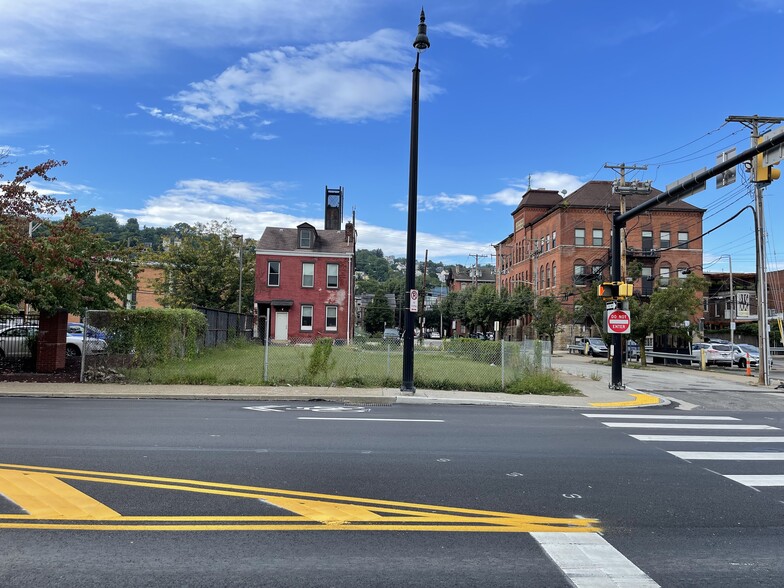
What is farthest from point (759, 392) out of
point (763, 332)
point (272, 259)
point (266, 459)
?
point (272, 259)

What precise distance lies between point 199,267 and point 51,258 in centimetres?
2812

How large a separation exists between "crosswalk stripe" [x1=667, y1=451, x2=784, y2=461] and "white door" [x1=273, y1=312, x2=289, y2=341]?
38.2 m

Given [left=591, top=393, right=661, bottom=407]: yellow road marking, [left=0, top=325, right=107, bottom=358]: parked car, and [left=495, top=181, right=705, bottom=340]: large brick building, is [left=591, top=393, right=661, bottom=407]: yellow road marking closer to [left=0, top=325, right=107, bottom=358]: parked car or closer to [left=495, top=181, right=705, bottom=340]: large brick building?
[left=0, top=325, right=107, bottom=358]: parked car

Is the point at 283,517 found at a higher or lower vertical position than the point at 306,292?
lower

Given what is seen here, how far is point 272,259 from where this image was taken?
4497 cm

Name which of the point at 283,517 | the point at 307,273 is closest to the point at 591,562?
the point at 283,517

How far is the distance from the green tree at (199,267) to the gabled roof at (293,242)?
85.6 inches

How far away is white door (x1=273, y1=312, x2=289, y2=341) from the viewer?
147ft

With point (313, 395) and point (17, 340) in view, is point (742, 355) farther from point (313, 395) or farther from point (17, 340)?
point (17, 340)

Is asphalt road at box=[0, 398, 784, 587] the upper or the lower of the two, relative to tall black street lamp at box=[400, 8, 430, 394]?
lower

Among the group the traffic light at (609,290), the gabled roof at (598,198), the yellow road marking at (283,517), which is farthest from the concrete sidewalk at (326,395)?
the gabled roof at (598,198)

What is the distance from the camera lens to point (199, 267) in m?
43.6

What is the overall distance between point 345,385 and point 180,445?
27.9 feet

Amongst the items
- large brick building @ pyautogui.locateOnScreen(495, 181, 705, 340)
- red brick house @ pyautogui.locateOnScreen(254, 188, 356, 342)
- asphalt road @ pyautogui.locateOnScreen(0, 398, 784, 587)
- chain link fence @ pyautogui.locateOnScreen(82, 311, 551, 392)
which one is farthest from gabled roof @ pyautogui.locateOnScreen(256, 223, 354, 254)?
asphalt road @ pyautogui.locateOnScreen(0, 398, 784, 587)
